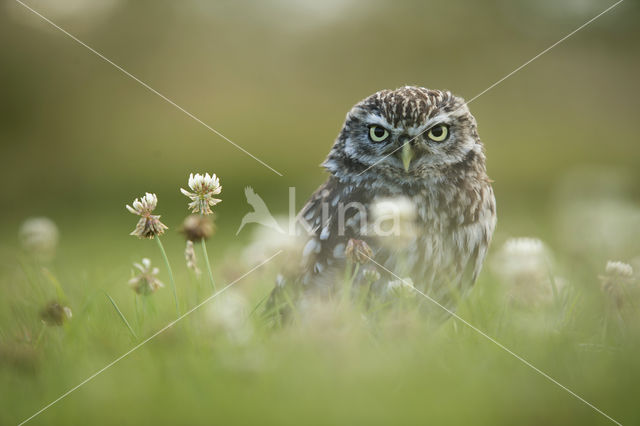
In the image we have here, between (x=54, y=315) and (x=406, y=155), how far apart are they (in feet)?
6.85

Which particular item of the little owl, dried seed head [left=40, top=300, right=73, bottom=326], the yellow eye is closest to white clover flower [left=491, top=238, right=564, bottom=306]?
the little owl

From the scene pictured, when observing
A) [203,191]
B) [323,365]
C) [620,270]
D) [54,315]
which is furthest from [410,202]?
[54,315]

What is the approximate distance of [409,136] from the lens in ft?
11.2

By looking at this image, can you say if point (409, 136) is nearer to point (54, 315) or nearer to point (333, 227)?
point (333, 227)

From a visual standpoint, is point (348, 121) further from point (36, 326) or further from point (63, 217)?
point (63, 217)

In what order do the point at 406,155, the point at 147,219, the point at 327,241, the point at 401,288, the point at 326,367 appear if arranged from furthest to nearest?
the point at 327,241 < the point at 406,155 < the point at 401,288 < the point at 147,219 < the point at 326,367

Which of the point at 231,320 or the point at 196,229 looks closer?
the point at 231,320

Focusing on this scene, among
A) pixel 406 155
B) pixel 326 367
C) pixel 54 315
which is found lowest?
pixel 326 367

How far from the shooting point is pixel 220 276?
10.3 ft

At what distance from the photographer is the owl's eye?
3.48 meters

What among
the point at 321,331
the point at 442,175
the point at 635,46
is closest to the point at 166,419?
the point at 321,331

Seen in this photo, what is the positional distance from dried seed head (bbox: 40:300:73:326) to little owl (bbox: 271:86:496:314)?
120 centimetres

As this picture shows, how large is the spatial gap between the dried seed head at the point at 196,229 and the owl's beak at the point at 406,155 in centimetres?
122

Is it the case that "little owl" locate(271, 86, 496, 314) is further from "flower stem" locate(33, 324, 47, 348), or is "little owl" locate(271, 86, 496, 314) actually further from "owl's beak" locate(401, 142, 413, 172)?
"flower stem" locate(33, 324, 47, 348)
